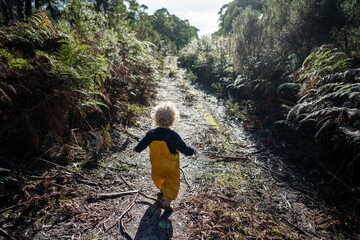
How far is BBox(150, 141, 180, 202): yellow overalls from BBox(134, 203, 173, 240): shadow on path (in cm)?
22

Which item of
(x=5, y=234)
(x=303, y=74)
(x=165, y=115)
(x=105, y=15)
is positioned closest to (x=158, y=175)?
(x=165, y=115)

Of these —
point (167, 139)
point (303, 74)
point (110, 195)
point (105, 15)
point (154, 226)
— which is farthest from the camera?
point (105, 15)

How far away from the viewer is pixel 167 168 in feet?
8.00

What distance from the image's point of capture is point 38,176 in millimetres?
2234

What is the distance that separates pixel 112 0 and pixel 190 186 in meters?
17.5

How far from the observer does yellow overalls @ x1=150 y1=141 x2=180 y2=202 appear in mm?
2408

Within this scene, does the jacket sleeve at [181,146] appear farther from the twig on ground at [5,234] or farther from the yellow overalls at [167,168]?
the twig on ground at [5,234]

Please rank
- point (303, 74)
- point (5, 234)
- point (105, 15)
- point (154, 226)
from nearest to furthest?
point (5, 234), point (154, 226), point (303, 74), point (105, 15)

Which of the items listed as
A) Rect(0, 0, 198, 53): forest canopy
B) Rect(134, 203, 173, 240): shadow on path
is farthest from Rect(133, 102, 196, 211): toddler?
Rect(0, 0, 198, 53): forest canopy

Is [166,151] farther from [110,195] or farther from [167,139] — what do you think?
[110,195]

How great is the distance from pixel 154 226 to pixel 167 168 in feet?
2.25

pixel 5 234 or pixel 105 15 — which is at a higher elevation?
pixel 105 15

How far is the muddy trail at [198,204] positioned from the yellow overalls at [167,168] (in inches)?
11.0

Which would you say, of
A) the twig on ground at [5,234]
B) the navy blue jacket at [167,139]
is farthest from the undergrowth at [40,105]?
the navy blue jacket at [167,139]
